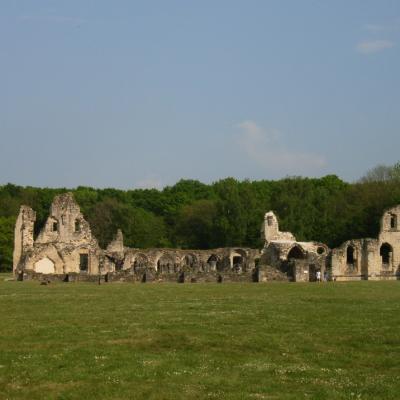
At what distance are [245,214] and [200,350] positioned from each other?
2324 inches

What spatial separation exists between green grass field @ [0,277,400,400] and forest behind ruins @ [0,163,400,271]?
4758 centimetres

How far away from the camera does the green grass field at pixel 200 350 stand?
14438mm

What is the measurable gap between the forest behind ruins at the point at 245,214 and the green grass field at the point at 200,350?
47.6m

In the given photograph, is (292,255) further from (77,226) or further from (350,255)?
(77,226)

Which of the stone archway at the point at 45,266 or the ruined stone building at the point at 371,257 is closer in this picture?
the ruined stone building at the point at 371,257

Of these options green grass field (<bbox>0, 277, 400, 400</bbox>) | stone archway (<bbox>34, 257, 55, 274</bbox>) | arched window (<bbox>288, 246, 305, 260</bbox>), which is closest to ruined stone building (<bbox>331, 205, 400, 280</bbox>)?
arched window (<bbox>288, 246, 305, 260</bbox>)

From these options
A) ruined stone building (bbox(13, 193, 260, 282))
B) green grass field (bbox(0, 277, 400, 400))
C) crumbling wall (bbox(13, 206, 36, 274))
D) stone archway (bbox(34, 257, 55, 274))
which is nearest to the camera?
green grass field (bbox(0, 277, 400, 400))

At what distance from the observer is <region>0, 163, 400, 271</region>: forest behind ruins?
75312 mm

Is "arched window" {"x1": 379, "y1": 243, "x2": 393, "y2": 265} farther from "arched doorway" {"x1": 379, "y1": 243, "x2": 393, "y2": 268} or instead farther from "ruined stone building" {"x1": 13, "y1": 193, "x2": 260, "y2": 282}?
"ruined stone building" {"x1": 13, "y1": 193, "x2": 260, "y2": 282}

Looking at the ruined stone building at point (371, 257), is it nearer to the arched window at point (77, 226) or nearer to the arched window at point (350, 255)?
the arched window at point (350, 255)

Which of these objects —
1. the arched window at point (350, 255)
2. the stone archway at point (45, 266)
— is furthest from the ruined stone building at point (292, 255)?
the stone archway at point (45, 266)

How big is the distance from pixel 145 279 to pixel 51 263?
12.3 meters

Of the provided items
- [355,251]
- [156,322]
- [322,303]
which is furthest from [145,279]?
[156,322]

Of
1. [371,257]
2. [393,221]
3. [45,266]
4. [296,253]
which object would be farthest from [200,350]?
[393,221]
